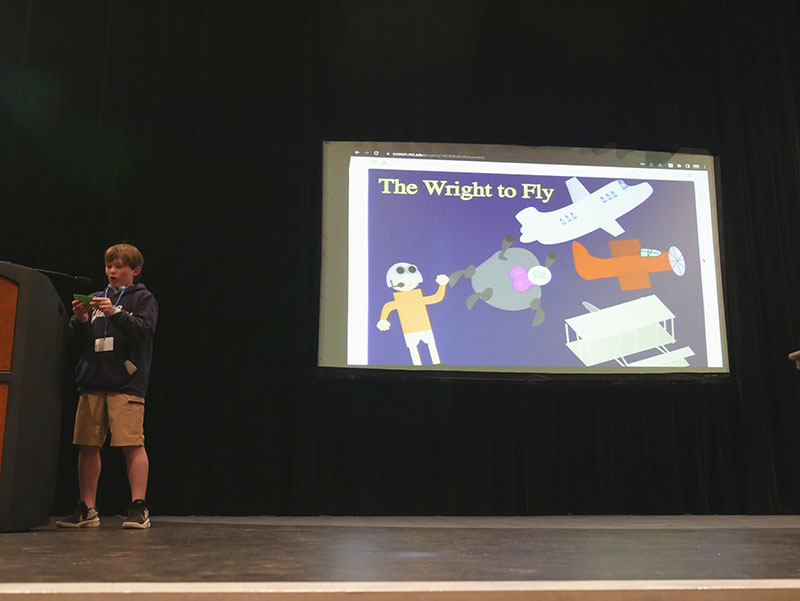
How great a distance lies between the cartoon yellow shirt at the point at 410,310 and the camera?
3361 millimetres

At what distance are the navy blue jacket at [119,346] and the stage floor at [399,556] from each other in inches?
18.9

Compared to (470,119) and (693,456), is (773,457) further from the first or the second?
(470,119)

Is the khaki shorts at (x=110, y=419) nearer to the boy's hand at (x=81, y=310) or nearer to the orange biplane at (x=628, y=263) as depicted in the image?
the boy's hand at (x=81, y=310)

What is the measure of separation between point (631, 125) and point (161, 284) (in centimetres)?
246

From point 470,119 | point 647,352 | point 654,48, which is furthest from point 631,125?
point 647,352

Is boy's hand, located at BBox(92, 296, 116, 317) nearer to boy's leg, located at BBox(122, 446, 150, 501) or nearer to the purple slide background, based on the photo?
boy's leg, located at BBox(122, 446, 150, 501)

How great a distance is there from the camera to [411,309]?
11.0 feet

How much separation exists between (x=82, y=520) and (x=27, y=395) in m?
0.57

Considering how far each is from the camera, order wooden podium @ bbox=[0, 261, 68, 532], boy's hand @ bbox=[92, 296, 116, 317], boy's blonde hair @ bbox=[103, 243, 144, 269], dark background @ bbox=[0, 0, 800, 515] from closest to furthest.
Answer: wooden podium @ bbox=[0, 261, 68, 532] → boy's hand @ bbox=[92, 296, 116, 317] → boy's blonde hair @ bbox=[103, 243, 144, 269] → dark background @ bbox=[0, 0, 800, 515]

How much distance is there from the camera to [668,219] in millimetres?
3582

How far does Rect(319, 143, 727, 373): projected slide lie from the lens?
133 inches

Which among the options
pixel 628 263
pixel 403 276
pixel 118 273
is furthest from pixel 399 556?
pixel 628 263

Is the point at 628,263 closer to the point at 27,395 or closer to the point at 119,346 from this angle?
the point at 119,346

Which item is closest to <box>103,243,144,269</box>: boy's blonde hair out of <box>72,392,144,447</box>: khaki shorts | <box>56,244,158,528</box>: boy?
<box>56,244,158,528</box>: boy
